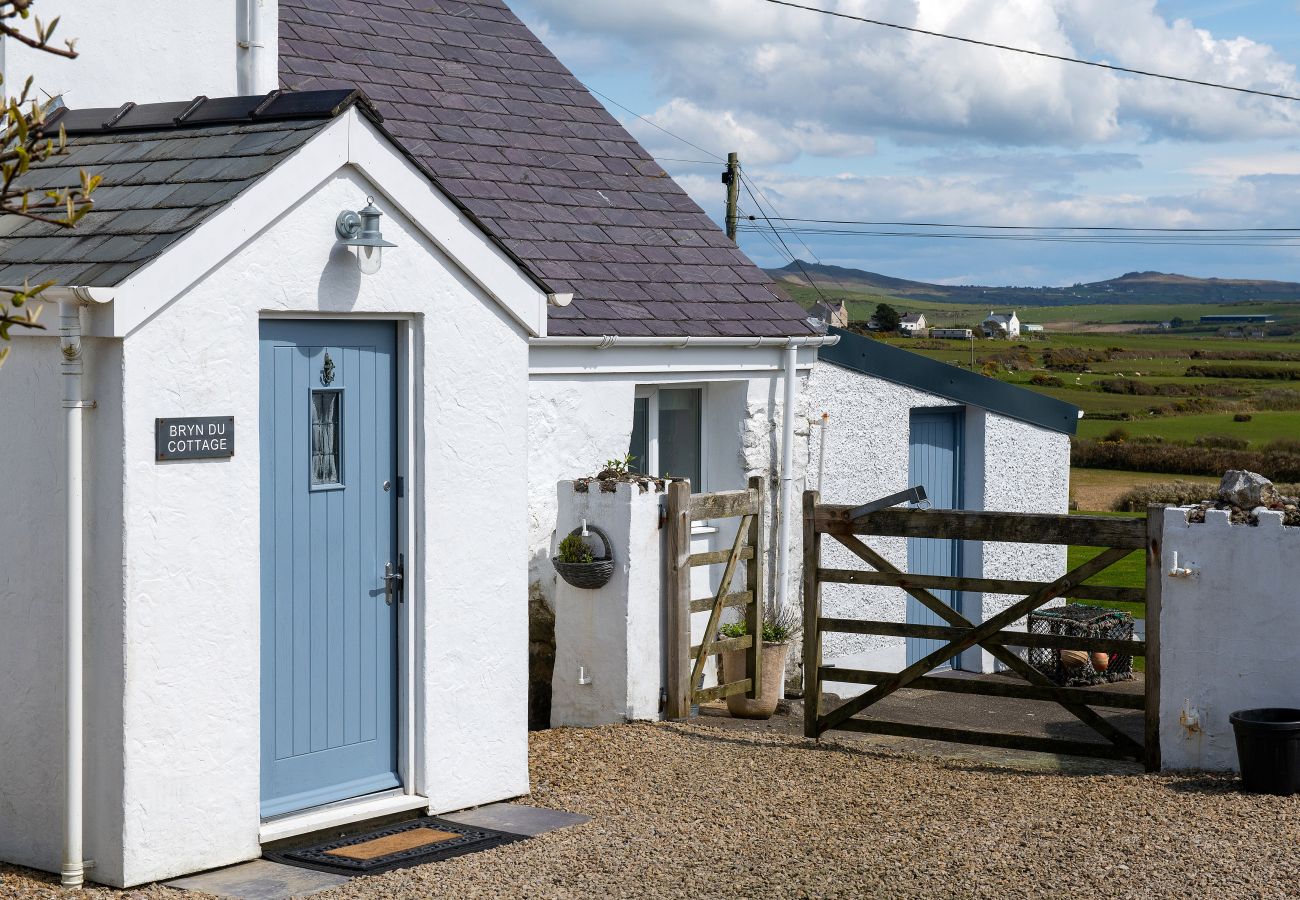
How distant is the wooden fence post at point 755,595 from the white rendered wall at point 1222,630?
3292 millimetres

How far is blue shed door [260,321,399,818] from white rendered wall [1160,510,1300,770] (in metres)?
4.40

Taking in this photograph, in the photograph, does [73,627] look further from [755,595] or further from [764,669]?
[764,669]

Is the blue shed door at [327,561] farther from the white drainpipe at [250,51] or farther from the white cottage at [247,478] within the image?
the white drainpipe at [250,51]

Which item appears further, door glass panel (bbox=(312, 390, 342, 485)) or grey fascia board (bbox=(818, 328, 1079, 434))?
grey fascia board (bbox=(818, 328, 1079, 434))

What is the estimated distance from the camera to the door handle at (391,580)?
706cm

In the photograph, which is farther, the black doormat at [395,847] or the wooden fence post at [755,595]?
Result: the wooden fence post at [755,595]

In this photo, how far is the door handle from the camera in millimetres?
7059

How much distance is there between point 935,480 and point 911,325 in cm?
5577

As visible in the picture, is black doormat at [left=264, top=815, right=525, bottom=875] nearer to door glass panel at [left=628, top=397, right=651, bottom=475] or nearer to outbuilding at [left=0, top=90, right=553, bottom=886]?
outbuilding at [left=0, top=90, right=553, bottom=886]

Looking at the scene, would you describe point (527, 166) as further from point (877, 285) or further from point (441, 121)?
point (877, 285)

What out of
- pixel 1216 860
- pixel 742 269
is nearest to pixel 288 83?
pixel 742 269

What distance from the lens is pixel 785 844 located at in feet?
22.3

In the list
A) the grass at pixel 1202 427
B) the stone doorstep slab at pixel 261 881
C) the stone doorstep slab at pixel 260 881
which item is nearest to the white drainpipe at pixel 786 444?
the stone doorstep slab at pixel 261 881

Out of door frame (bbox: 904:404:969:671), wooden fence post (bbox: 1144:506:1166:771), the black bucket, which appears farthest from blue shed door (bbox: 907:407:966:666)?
the black bucket
